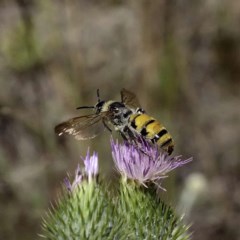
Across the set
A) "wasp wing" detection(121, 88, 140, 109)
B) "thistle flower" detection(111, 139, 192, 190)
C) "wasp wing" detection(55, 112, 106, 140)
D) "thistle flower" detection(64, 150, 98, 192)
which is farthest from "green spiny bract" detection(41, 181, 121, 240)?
"wasp wing" detection(121, 88, 140, 109)

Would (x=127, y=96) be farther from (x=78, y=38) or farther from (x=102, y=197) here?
(x=78, y=38)

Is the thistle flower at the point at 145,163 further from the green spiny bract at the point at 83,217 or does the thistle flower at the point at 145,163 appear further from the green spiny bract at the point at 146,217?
the green spiny bract at the point at 83,217

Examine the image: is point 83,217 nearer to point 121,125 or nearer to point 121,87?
point 121,125

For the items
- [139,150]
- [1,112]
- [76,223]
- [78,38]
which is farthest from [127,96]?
[78,38]

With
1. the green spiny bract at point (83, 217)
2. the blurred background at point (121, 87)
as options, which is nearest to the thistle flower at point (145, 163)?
the green spiny bract at point (83, 217)

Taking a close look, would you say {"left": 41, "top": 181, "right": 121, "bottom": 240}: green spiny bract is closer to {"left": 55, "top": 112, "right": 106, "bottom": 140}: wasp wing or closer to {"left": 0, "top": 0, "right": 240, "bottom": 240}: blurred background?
{"left": 55, "top": 112, "right": 106, "bottom": 140}: wasp wing
